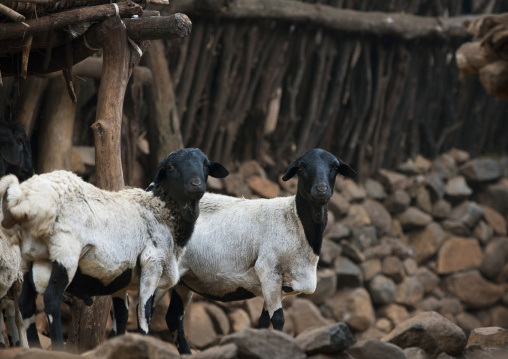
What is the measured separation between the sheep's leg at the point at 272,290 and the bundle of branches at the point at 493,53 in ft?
8.68

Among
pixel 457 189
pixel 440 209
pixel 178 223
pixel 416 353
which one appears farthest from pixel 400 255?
pixel 178 223

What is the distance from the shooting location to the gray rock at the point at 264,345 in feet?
14.5

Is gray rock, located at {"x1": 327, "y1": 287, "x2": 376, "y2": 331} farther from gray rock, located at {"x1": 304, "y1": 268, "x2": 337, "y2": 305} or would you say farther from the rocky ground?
gray rock, located at {"x1": 304, "y1": 268, "x2": 337, "y2": 305}

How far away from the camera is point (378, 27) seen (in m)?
11.0

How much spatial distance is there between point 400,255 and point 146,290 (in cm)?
694

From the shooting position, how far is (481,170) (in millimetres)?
12680

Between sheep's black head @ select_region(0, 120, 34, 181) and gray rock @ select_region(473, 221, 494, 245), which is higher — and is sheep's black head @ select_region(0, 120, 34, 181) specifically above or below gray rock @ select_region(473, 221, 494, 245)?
above

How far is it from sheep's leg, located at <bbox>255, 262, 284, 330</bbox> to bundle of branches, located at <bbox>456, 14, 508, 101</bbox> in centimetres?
265

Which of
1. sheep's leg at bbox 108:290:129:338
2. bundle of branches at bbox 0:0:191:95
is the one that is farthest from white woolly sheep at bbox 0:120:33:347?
sheep's leg at bbox 108:290:129:338

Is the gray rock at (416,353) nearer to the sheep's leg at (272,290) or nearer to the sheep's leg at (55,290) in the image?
the sheep's leg at (272,290)

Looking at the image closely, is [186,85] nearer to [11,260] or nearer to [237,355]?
[11,260]

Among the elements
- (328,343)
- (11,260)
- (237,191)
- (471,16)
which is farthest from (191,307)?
(471,16)

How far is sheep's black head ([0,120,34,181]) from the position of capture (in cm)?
607

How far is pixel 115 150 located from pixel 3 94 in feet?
5.72
